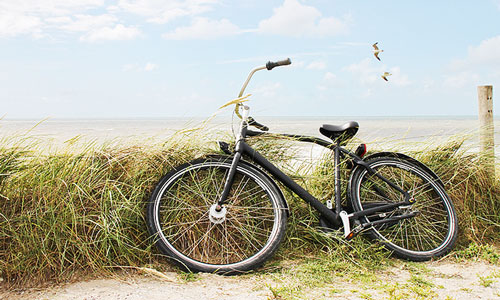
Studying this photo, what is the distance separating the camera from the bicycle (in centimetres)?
337

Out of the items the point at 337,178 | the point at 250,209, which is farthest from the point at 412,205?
the point at 250,209

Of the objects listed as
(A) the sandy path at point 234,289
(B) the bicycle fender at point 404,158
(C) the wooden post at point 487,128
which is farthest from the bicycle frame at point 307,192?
(C) the wooden post at point 487,128

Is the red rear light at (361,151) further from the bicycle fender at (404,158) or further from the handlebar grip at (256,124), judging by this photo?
the handlebar grip at (256,124)

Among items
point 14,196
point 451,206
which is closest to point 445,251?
point 451,206

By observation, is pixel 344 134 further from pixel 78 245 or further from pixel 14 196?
pixel 14 196

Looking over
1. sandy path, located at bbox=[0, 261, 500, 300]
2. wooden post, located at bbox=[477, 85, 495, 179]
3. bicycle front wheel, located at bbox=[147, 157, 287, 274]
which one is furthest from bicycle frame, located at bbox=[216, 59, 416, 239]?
wooden post, located at bbox=[477, 85, 495, 179]

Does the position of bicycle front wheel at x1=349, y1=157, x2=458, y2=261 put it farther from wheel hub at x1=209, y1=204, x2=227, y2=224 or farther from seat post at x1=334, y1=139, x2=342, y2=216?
wheel hub at x1=209, y1=204, x2=227, y2=224

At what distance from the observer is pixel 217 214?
3350mm

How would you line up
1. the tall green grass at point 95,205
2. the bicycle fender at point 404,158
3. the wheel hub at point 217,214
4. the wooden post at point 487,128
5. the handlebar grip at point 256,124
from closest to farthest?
the tall green grass at point 95,205 → the wheel hub at point 217,214 → the handlebar grip at point 256,124 → the bicycle fender at point 404,158 → the wooden post at point 487,128

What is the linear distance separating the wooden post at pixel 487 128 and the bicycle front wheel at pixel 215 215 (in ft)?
8.29

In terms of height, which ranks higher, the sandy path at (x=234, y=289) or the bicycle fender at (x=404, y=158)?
the bicycle fender at (x=404, y=158)

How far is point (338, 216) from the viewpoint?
142 inches

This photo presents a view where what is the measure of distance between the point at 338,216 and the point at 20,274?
253 centimetres

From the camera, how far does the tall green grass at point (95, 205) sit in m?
Result: 3.16
